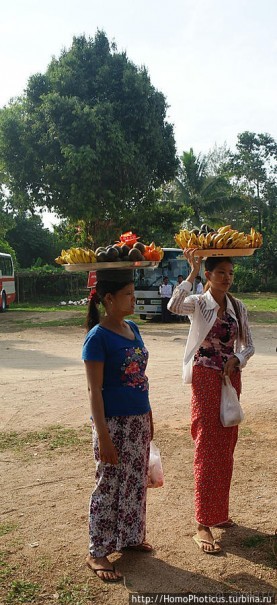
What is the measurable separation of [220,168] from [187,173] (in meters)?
13.9

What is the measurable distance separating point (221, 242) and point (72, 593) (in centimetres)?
212

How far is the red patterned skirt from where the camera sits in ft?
12.7

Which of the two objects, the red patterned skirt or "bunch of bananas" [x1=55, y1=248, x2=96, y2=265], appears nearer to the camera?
"bunch of bananas" [x1=55, y1=248, x2=96, y2=265]

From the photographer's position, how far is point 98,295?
12.0ft

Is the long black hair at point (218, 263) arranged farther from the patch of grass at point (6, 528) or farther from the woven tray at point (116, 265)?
the patch of grass at point (6, 528)

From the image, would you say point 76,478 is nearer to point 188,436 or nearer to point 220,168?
point 188,436

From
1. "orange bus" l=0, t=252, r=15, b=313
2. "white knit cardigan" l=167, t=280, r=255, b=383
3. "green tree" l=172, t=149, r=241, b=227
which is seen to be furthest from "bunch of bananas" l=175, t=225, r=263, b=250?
"green tree" l=172, t=149, r=241, b=227

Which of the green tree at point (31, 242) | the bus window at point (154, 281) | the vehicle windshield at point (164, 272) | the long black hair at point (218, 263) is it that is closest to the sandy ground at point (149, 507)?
the long black hair at point (218, 263)

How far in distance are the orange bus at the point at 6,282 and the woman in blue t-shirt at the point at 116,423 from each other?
2196cm

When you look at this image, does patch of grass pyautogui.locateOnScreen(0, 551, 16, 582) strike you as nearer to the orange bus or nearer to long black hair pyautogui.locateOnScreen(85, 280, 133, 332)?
long black hair pyautogui.locateOnScreen(85, 280, 133, 332)

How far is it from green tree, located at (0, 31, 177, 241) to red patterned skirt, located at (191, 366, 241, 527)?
53.5ft

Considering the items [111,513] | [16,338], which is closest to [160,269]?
[16,338]

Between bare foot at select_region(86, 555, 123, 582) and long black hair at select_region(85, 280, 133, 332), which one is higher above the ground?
long black hair at select_region(85, 280, 133, 332)

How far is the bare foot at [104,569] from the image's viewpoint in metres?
3.43
